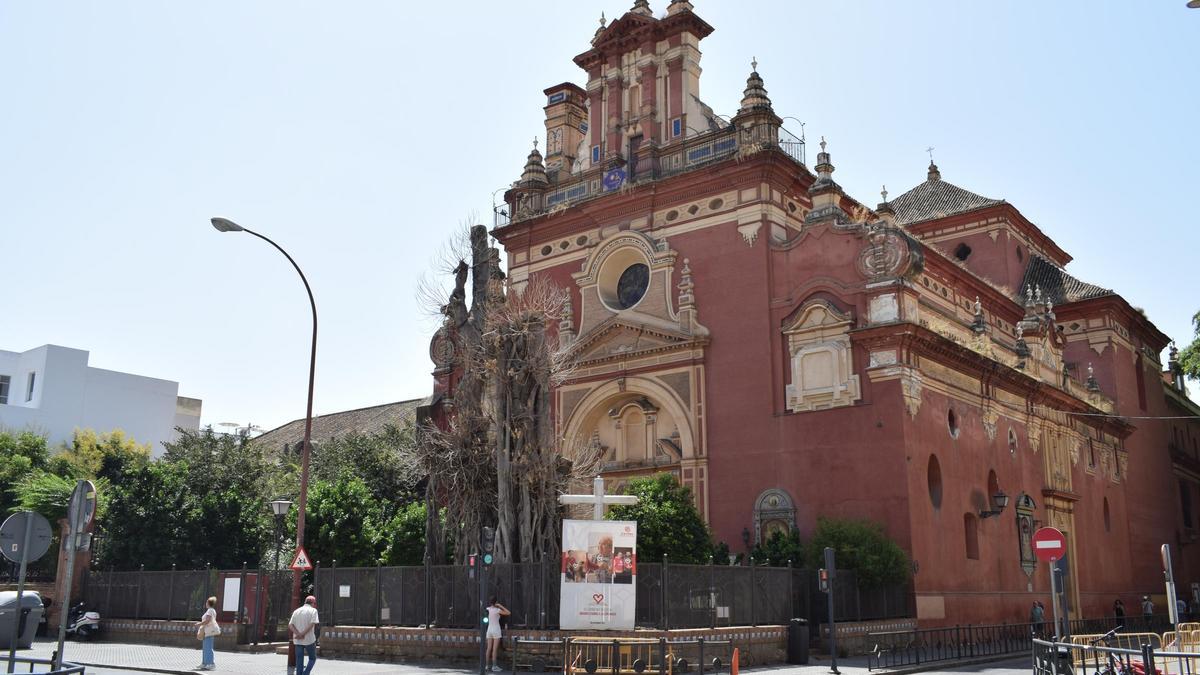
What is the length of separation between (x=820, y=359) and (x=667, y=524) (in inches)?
274

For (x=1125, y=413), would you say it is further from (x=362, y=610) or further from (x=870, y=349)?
(x=362, y=610)

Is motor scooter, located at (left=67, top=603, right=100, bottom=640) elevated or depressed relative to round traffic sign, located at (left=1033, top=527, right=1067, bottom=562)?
depressed

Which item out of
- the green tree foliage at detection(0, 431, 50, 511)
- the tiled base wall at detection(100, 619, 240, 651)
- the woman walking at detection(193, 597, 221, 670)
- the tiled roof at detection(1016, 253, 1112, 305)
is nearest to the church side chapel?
the tiled roof at detection(1016, 253, 1112, 305)

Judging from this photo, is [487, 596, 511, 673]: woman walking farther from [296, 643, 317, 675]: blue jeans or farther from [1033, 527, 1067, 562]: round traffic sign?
[1033, 527, 1067, 562]: round traffic sign

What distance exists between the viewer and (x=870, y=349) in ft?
96.7

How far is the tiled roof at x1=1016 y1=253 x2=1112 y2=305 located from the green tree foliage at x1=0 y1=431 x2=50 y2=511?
45.2 metres

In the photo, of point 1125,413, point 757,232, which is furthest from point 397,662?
point 1125,413

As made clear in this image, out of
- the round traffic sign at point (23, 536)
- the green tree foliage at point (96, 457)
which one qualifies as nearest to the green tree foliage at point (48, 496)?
the green tree foliage at point (96, 457)

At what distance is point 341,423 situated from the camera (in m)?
62.6

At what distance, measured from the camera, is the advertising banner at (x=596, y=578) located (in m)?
20.6

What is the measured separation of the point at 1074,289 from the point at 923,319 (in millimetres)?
23859

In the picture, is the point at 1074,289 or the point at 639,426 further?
the point at 1074,289

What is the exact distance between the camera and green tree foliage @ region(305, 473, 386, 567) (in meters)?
33.8

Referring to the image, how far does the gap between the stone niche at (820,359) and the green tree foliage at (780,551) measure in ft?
13.2
